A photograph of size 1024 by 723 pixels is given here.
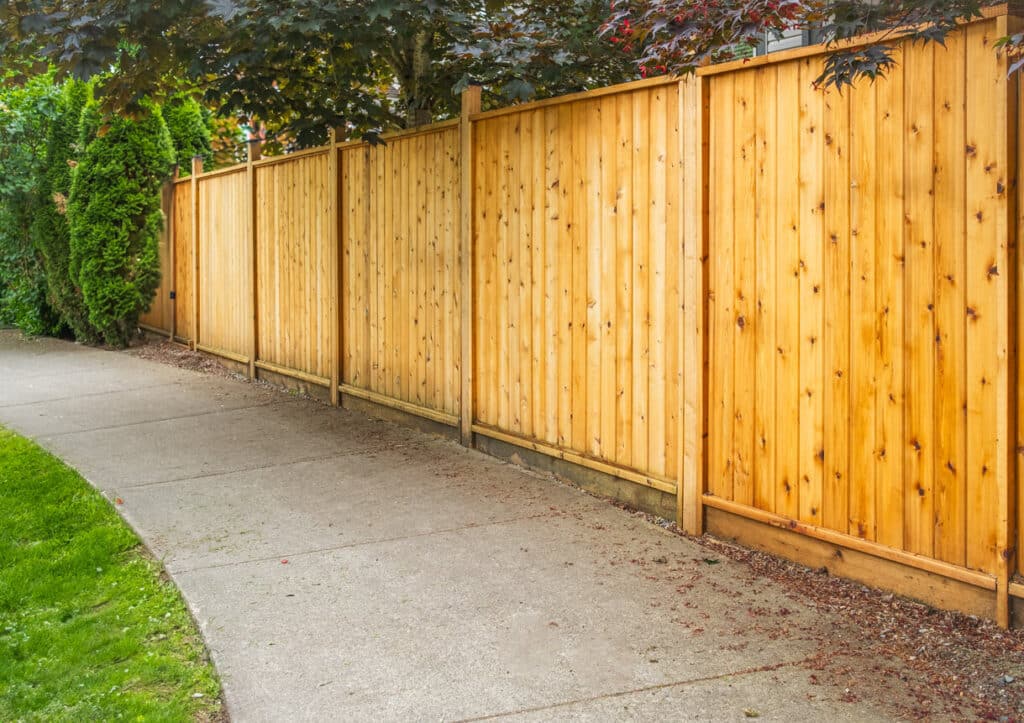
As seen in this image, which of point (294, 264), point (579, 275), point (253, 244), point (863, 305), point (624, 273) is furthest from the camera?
point (253, 244)

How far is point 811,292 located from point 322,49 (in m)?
4.38

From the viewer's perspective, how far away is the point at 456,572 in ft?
15.8

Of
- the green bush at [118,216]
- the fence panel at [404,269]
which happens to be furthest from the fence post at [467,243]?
the green bush at [118,216]

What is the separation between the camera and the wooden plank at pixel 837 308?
14.2 feet

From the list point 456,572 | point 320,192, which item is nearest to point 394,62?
point 320,192

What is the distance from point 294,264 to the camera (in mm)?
9750

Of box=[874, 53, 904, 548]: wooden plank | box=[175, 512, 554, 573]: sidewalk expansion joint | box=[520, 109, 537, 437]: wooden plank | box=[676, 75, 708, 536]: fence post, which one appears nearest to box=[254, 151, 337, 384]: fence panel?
box=[520, 109, 537, 437]: wooden plank

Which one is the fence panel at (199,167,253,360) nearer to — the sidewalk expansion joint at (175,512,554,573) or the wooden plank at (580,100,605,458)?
the wooden plank at (580,100,605,458)

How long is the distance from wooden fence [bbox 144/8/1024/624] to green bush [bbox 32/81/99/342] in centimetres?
758

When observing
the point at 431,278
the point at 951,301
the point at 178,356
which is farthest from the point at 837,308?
the point at 178,356

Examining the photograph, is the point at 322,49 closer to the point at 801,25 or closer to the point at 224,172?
the point at 801,25

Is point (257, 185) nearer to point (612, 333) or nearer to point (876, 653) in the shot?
point (612, 333)

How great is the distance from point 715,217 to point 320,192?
4847 millimetres

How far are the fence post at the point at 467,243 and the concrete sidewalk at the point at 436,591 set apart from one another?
401 mm
